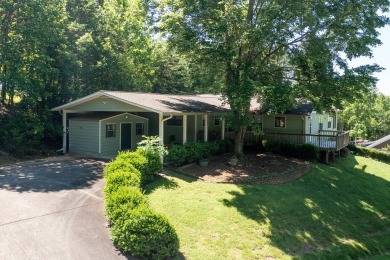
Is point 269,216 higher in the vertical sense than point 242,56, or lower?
lower

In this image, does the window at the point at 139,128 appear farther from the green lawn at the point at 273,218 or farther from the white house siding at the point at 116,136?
the green lawn at the point at 273,218

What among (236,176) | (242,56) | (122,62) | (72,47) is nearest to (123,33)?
(122,62)

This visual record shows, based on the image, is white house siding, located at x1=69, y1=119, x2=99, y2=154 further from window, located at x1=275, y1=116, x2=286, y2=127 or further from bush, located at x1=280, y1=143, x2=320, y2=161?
window, located at x1=275, y1=116, x2=286, y2=127

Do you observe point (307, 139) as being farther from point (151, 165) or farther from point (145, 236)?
point (145, 236)

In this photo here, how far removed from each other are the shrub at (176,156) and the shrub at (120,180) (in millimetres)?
4371

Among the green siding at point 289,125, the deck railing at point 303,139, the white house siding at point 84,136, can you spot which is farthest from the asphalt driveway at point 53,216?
the green siding at point 289,125

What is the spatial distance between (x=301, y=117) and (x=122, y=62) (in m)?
15.7

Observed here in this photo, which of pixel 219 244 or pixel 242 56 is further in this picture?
pixel 242 56

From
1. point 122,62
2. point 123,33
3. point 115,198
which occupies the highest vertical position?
point 123,33

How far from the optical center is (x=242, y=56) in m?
15.9

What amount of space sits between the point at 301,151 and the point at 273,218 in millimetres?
9577

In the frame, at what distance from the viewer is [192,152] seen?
619 inches

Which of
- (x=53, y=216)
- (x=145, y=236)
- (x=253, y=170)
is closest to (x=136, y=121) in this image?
(x=253, y=170)

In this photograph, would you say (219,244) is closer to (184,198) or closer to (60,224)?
(184,198)
